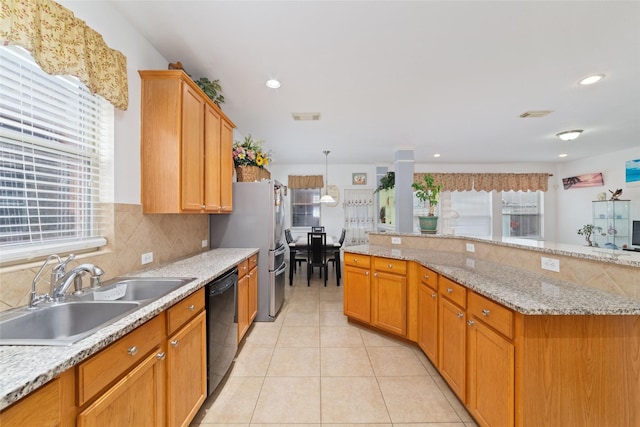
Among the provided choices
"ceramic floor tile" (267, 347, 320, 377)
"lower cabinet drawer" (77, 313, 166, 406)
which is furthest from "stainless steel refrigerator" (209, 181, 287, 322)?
"lower cabinet drawer" (77, 313, 166, 406)

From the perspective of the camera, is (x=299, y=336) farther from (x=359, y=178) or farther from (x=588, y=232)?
(x=588, y=232)

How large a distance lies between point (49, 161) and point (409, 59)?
2513mm

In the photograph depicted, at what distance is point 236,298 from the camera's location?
7.32 feet

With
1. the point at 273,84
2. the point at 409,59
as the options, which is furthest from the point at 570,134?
the point at 273,84

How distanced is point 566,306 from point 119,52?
113 inches

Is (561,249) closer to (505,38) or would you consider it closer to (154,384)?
(505,38)

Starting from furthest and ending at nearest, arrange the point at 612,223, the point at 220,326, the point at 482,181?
the point at 482,181, the point at 612,223, the point at 220,326

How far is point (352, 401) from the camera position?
5.82 ft

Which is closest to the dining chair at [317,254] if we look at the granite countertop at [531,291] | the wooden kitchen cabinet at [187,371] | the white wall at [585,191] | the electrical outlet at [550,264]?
the granite countertop at [531,291]

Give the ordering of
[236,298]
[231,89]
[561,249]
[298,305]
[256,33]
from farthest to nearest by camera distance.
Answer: [298,305], [231,89], [236,298], [256,33], [561,249]

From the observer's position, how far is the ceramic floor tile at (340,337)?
100 inches

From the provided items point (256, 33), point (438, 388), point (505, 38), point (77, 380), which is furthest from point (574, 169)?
point (77, 380)

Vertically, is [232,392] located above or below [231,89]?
below

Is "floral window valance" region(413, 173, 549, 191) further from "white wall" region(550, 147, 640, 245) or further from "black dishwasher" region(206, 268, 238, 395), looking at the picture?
"black dishwasher" region(206, 268, 238, 395)
